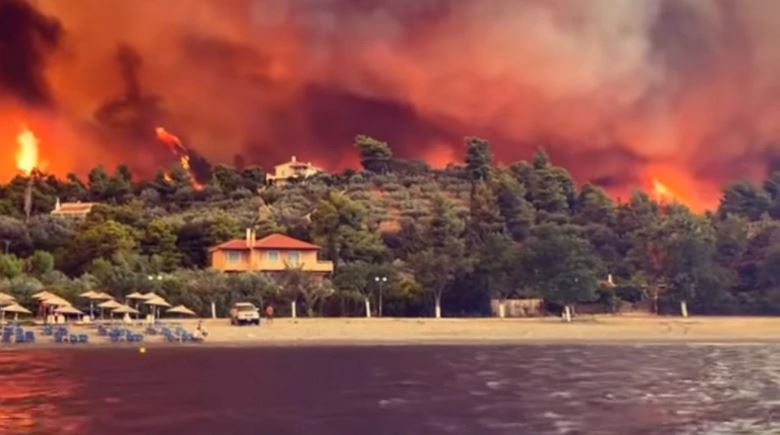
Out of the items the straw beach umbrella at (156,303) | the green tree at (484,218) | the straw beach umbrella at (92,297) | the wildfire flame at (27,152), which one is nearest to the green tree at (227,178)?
the wildfire flame at (27,152)

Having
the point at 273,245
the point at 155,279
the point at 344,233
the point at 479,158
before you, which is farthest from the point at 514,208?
the point at 155,279

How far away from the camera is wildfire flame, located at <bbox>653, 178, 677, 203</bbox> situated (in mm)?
79375

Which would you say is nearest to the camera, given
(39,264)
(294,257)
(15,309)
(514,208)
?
(15,309)

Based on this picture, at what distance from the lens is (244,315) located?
44.2m

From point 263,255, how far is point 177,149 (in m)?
34.3

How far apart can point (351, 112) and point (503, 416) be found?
74.9 m

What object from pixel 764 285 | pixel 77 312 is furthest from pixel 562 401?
pixel 764 285

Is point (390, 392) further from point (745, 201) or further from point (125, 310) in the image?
point (745, 201)

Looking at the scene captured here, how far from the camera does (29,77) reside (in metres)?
79.4

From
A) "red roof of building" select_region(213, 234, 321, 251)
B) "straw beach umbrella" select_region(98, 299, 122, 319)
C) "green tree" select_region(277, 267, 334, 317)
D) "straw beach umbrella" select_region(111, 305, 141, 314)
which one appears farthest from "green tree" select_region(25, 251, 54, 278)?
"green tree" select_region(277, 267, 334, 317)

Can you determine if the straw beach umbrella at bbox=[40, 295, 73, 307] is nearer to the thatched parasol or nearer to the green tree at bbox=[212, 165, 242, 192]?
the thatched parasol

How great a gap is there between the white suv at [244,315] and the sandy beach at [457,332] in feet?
1.84

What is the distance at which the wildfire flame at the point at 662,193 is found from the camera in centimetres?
7938

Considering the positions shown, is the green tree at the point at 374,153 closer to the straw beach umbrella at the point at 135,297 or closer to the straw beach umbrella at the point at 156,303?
the straw beach umbrella at the point at 156,303
